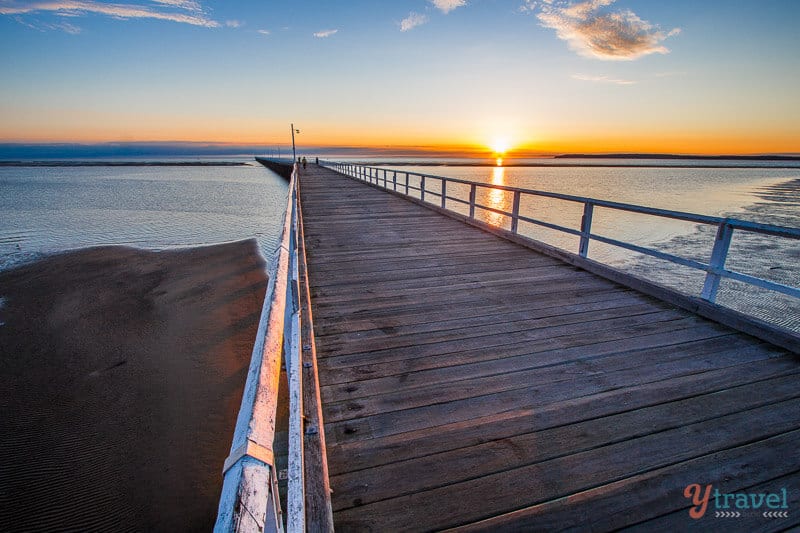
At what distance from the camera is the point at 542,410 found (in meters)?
2.55

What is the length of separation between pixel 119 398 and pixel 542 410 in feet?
19.3

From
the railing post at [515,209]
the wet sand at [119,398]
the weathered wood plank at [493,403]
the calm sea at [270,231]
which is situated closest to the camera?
the weathered wood plank at [493,403]

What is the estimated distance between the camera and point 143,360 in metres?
6.56

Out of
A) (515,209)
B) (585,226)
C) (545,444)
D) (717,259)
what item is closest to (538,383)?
(545,444)

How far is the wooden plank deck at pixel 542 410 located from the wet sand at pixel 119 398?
8.18 ft

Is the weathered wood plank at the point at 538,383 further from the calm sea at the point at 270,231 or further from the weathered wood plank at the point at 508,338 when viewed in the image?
the calm sea at the point at 270,231

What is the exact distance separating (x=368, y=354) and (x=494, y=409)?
3.78ft

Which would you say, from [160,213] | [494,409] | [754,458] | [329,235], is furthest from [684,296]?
[160,213]

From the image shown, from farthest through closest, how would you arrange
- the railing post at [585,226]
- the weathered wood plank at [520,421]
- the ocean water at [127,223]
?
the ocean water at [127,223] < the railing post at [585,226] < the weathered wood plank at [520,421]

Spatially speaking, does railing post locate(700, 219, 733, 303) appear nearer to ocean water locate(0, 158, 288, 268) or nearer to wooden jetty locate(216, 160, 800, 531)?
wooden jetty locate(216, 160, 800, 531)

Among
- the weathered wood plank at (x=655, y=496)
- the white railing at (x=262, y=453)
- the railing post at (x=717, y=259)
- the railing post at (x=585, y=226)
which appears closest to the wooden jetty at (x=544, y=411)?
the weathered wood plank at (x=655, y=496)

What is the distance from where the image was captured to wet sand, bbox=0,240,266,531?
4016mm

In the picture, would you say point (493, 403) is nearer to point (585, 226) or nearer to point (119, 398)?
point (585, 226)

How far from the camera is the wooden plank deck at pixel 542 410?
1909 mm
